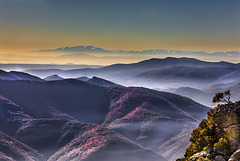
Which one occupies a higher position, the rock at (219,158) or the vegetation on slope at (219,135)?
the vegetation on slope at (219,135)

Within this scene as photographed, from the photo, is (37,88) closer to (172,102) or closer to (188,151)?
(172,102)

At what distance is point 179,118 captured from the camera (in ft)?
364

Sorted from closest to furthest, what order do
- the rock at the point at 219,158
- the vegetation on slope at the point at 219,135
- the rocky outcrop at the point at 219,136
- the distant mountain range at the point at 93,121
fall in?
the rock at the point at 219,158
the rocky outcrop at the point at 219,136
the vegetation on slope at the point at 219,135
the distant mountain range at the point at 93,121

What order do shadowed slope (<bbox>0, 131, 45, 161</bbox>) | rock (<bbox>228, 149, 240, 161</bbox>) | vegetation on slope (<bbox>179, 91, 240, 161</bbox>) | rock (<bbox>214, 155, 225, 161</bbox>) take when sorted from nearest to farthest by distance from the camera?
1. rock (<bbox>228, 149, 240, 161</bbox>)
2. rock (<bbox>214, 155, 225, 161</bbox>)
3. vegetation on slope (<bbox>179, 91, 240, 161</bbox>)
4. shadowed slope (<bbox>0, 131, 45, 161</bbox>)

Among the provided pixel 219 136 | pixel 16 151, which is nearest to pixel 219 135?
pixel 219 136

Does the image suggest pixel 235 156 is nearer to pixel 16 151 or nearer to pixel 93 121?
pixel 16 151

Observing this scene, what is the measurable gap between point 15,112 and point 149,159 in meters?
55.3

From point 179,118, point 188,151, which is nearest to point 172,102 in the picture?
point 179,118

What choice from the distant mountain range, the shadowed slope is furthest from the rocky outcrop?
the shadowed slope

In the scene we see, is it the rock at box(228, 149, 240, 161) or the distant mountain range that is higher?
the rock at box(228, 149, 240, 161)

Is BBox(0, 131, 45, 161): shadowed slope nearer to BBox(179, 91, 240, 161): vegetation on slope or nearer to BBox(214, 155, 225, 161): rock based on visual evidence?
BBox(179, 91, 240, 161): vegetation on slope

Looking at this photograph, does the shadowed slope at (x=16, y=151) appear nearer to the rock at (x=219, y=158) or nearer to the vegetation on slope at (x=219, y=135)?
the vegetation on slope at (x=219, y=135)

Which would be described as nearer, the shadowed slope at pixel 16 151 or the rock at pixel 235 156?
the rock at pixel 235 156

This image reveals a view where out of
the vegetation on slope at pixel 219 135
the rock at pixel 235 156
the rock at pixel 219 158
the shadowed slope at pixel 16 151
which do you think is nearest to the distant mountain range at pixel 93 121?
the shadowed slope at pixel 16 151
